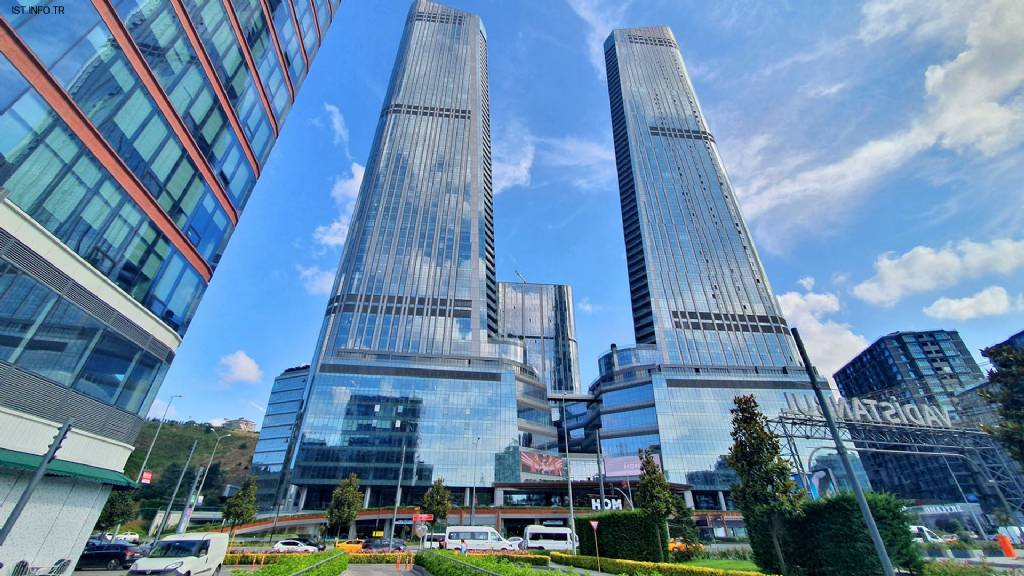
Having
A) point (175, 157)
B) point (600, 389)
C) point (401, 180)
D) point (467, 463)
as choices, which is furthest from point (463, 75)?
point (175, 157)

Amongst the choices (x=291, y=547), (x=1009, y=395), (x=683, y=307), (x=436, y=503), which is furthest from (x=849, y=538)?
(x=683, y=307)

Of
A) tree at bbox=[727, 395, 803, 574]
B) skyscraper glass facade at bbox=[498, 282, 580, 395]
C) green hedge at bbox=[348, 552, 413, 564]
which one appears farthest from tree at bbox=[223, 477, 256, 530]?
skyscraper glass facade at bbox=[498, 282, 580, 395]

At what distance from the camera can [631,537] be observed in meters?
25.8

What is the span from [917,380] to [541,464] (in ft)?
321

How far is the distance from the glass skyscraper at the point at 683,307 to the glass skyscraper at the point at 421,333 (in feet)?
78.1

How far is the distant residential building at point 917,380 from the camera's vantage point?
92.4 m

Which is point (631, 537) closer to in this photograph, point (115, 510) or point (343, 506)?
point (343, 506)

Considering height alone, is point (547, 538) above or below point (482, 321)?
below

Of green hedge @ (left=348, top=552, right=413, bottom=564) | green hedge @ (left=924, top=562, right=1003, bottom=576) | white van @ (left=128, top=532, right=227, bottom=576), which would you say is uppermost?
white van @ (left=128, top=532, right=227, bottom=576)

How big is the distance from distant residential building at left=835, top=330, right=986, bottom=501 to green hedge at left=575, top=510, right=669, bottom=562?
95006 mm

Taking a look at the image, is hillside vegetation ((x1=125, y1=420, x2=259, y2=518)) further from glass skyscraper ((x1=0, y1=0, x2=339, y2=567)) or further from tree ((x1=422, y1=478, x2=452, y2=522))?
glass skyscraper ((x1=0, y1=0, x2=339, y2=567))

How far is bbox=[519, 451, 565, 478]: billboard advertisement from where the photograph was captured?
260ft

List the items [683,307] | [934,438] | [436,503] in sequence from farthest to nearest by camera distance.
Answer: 1. [683,307]
2. [934,438]
3. [436,503]

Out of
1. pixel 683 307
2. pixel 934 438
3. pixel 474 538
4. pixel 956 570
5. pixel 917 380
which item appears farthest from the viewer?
pixel 917 380
